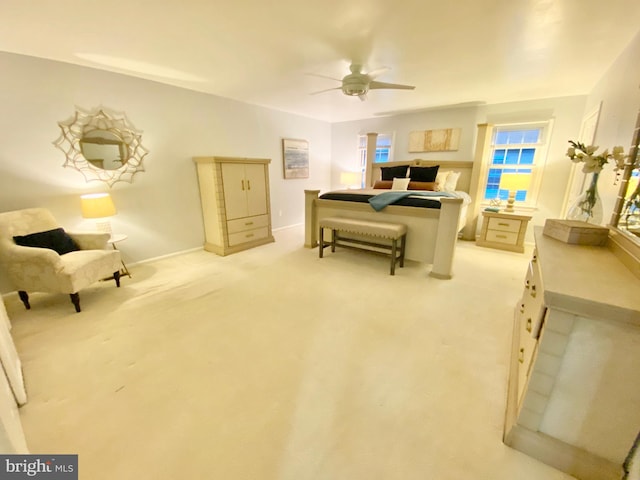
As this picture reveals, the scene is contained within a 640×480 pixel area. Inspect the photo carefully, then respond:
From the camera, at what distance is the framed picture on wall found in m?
5.18

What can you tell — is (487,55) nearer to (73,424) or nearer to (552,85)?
(552,85)

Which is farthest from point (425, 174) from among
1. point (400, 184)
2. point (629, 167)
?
point (629, 167)

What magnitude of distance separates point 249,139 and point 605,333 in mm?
4779

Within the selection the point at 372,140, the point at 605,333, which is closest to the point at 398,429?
the point at 605,333

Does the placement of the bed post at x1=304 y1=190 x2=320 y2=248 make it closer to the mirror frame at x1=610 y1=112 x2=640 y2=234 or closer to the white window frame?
the white window frame

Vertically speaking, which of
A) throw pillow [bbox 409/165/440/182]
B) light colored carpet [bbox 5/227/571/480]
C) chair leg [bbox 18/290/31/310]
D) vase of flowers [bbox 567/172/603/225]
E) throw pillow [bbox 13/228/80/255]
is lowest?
light colored carpet [bbox 5/227/571/480]

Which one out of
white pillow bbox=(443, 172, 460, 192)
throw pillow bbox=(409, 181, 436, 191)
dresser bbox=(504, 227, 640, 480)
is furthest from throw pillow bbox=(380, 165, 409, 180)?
dresser bbox=(504, 227, 640, 480)

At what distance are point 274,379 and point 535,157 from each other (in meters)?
5.06

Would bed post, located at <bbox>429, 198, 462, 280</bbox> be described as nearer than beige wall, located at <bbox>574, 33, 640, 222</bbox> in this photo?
No

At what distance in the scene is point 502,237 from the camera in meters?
4.02

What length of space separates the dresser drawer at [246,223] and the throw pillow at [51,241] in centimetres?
173

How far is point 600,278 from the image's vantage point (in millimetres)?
1038

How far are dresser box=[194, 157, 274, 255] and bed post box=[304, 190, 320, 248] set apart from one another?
2.46 feet

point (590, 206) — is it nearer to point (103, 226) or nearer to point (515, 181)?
point (515, 181)
